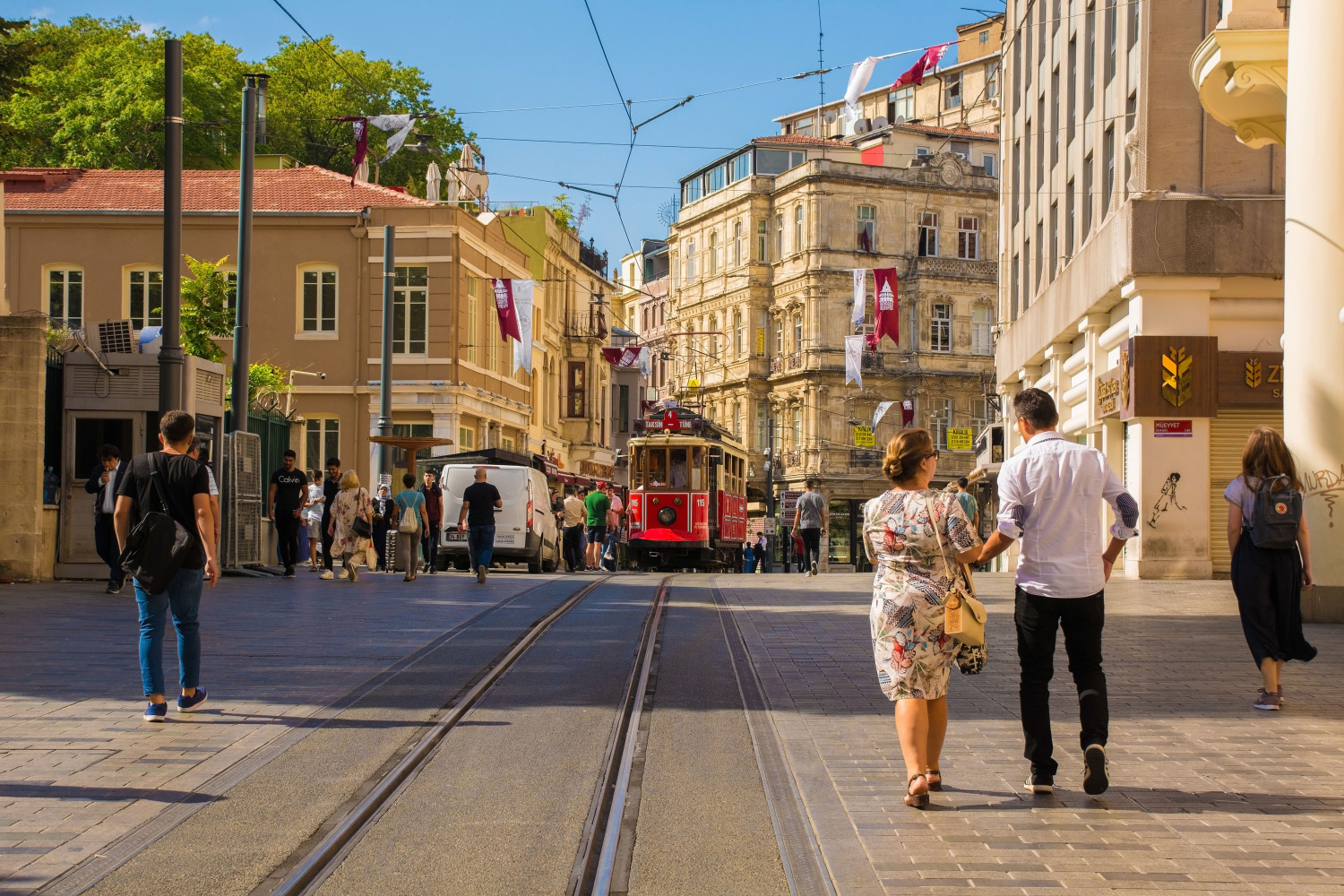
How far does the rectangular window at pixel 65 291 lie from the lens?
144 ft

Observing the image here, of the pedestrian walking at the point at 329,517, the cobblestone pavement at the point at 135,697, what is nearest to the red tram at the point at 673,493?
the pedestrian walking at the point at 329,517

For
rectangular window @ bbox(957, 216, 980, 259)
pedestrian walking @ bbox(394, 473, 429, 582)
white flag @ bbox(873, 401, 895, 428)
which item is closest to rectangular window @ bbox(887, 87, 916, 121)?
rectangular window @ bbox(957, 216, 980, 259)

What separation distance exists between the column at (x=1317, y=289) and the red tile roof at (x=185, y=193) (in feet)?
104

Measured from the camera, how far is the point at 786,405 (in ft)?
241

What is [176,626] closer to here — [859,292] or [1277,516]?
[1277,516]

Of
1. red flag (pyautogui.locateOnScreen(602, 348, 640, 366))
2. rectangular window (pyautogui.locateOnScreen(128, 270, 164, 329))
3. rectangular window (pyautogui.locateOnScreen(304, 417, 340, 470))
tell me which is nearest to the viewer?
rectangular window (pyautogui.locateOnScreen(128, 270, 164, 329))

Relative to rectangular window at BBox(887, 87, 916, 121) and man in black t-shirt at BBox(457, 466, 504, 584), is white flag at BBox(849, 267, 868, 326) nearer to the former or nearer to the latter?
man in black t-shirt at BBox(457, 466, 504, 584)

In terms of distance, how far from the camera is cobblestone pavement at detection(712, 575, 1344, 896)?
18.4 ft

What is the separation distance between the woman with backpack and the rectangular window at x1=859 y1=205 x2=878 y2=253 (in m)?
62.9

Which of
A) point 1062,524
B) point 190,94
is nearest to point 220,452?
point 1062,524

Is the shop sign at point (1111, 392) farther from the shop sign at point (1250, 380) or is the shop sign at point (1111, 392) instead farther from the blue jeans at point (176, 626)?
the blue jeans at point (176, 626)

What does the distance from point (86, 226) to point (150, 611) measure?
124 feet

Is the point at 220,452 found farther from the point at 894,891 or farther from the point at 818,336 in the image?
the point at 818,336

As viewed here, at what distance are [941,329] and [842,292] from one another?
5.29 meters
